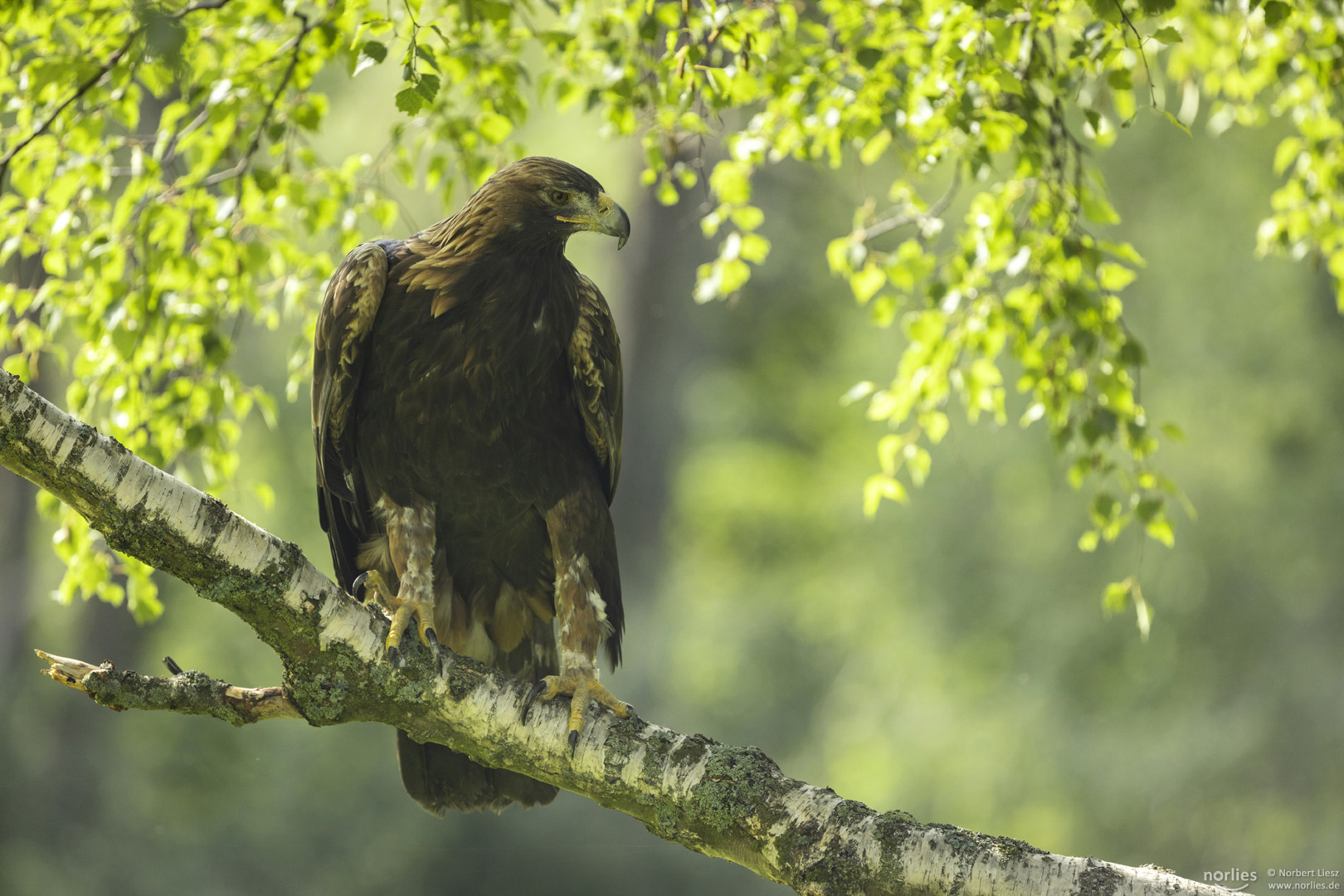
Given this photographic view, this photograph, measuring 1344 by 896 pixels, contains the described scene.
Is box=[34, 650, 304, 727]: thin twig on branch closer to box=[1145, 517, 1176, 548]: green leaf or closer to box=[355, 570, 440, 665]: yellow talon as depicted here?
box=[355, 570, 440, 665]: yellow talon

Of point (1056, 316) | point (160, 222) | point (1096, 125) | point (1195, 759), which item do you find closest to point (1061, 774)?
point (1195, 759)

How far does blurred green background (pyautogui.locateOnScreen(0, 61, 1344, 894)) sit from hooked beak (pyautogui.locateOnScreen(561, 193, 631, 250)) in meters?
5.12

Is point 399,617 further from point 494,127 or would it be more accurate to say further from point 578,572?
point 494,127

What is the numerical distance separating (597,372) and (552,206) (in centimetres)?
58

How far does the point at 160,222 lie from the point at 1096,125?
325 cm

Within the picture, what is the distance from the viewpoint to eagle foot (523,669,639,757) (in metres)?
2.79

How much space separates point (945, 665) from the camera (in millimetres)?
13656

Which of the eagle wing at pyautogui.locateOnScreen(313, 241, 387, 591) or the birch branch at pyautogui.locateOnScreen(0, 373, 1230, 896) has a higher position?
the eagle wing at pyautogui.locateOnScreen(313, 241, 387, 591)

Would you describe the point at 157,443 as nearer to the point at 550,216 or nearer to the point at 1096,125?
the point at 550,216

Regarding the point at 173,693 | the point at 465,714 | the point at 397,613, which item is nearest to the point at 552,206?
the point at 397,613

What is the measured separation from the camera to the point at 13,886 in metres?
9.70

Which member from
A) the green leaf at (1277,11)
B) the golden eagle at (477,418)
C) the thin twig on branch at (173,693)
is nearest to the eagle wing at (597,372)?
the golden eagle at (477,418)

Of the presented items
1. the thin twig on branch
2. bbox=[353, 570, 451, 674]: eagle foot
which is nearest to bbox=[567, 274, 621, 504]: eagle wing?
bbox=[353, 570, 451, 674]: eagle foot

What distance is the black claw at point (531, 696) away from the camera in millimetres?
2779
